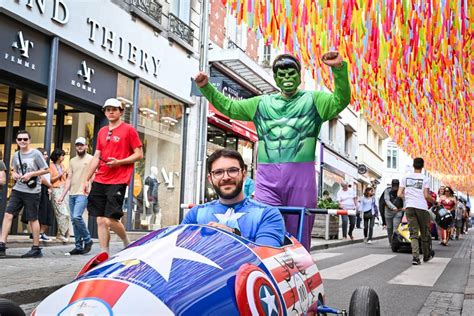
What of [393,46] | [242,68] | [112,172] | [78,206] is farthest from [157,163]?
[112,172]

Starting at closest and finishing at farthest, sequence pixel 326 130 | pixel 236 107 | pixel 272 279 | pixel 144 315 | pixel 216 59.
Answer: pixel 144 315, pixel 272 279, pixel 236 107, pixel 216 59, pixel 326 130

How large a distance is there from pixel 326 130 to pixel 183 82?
16.0 m

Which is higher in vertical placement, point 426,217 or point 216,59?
point 216,59

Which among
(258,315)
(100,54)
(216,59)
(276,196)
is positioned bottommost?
(258,315)

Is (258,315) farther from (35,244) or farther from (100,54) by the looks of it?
(100,54)

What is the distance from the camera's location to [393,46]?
1088 cm

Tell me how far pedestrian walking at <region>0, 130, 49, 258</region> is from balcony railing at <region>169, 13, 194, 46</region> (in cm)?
741

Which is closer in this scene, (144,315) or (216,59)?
(144,315)

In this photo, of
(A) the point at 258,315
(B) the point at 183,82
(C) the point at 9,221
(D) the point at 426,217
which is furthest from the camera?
(B) the point at 183,82

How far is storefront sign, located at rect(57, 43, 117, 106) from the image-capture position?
1000 cm

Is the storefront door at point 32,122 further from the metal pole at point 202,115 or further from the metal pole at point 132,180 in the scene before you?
the metal pole at point 202,115

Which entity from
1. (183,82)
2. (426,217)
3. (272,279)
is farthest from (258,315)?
(183,82)

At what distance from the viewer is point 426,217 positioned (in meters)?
8.87

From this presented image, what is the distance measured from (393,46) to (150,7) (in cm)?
549
